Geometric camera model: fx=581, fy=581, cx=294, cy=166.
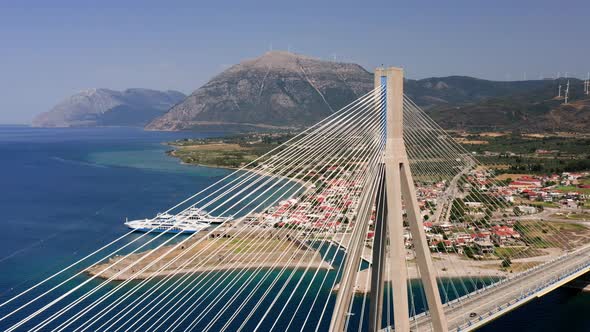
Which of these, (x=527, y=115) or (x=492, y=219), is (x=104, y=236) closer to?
(x=492, y=219)

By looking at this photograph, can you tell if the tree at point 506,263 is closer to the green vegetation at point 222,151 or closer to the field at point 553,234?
the field at point 553,234

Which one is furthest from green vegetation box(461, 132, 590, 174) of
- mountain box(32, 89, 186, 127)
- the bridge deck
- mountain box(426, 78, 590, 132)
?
mountain box(32, 89, 186, 127)

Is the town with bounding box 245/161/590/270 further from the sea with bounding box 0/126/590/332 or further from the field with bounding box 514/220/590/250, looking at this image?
the sea with bounding box 0/126/590/332

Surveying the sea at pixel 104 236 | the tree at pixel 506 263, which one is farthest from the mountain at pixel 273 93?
the tree at pixel 506 263

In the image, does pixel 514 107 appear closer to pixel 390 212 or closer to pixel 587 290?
pixel 587 290

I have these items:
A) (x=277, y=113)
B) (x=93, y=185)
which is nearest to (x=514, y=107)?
(x=277, y=113)

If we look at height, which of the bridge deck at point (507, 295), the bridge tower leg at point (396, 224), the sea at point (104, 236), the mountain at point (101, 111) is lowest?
the mountain at point (101, 111)
